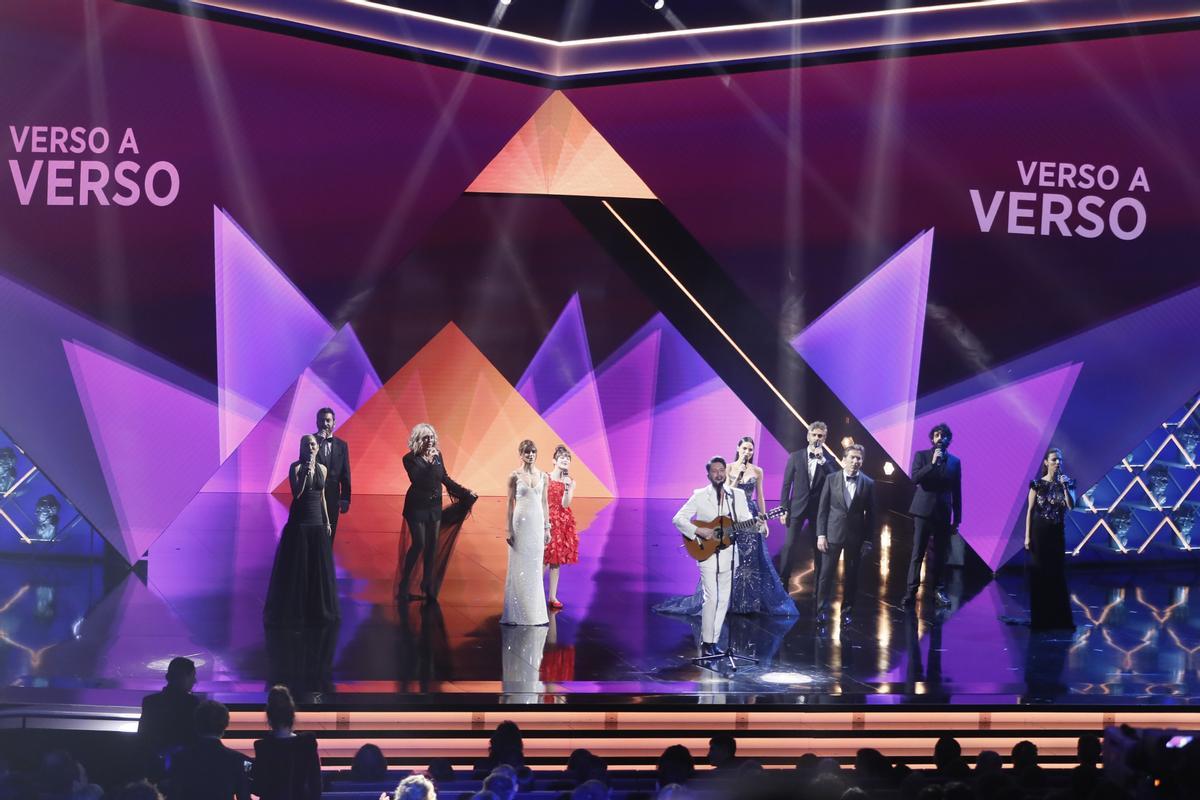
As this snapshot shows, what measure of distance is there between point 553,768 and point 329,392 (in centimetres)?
1107

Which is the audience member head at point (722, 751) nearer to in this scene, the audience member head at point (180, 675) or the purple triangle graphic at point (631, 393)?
the audience member head at point (180, 675)

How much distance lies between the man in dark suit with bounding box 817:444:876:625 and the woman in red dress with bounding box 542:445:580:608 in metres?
1.82

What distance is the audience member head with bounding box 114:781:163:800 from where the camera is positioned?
3.79 m

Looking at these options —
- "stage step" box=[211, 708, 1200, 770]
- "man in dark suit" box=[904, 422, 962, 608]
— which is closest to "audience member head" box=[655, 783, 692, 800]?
"stage step" box=[211, 708, 1200, 770]

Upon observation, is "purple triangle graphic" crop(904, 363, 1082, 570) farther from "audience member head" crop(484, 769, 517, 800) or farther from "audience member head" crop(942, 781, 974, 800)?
"audience member head" crop(484, 769, 517, 800)

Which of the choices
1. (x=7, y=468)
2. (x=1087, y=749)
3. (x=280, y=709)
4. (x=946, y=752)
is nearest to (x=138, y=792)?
(x=280, y=709)

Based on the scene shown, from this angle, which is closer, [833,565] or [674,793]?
[674,793]

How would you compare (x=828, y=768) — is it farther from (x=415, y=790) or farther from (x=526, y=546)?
(x=526, y=546)

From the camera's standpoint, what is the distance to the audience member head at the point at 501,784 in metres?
4.17

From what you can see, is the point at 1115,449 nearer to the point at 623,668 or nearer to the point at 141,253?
the point at 623,668

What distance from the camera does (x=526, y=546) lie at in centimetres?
897

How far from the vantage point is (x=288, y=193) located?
1107 centimetres

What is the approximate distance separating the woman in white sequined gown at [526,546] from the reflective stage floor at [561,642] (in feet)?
0.53

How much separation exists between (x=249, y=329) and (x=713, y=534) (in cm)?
473
